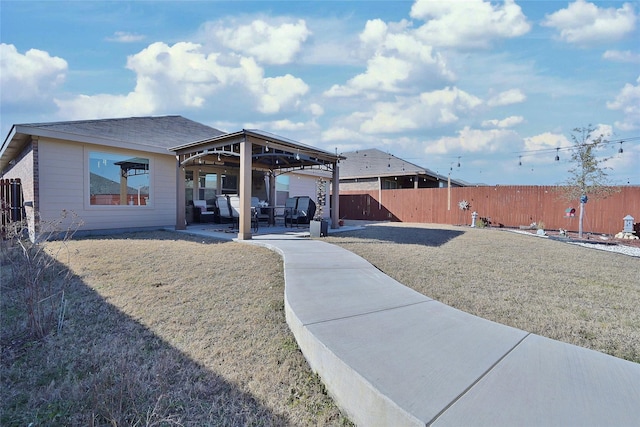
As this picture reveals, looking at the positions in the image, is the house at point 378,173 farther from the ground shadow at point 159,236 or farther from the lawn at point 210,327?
the lawn at point 210,327

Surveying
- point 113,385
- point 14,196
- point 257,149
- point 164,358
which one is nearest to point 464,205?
point 257,149

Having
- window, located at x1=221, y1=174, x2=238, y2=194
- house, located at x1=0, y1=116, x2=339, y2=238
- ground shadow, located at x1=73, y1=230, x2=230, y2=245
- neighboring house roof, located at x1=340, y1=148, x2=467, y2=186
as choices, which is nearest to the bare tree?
neighboring house roof, located at x1=340, y1=148, x2=467, y2=186

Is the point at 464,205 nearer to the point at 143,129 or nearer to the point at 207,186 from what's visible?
the point at 207,186

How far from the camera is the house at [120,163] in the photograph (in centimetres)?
831

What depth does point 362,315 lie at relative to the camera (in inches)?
119

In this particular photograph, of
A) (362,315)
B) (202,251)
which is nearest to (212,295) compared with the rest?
(362,315)

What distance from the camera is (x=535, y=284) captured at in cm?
477

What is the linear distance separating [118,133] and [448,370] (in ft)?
36.6

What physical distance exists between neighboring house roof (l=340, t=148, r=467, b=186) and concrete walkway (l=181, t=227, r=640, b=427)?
17.0 meters

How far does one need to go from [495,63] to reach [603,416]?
10.8 m

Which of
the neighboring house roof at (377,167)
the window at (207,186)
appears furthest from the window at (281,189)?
the neighboring house roof at (377,167)

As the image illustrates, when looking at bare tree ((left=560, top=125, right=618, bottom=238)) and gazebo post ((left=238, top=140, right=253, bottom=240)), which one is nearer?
gazebo post ((left=238, top=140, right=253, bottom=240))

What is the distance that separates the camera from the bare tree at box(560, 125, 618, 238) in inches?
446

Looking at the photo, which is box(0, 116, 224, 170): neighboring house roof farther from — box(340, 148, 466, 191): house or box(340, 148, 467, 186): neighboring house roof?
box(340, 148, 467, 186): neighboring house roof
